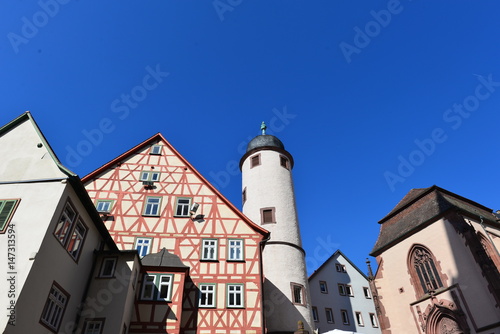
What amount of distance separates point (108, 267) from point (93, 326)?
2.68m

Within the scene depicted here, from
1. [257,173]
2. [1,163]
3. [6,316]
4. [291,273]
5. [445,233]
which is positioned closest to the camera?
[6,316]

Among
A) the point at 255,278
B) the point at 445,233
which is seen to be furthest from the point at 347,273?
the point at 255,278

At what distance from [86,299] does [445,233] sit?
23.6 metres

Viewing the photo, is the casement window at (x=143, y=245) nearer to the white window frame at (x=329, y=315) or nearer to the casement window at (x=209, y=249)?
the casement window at (x=209, y=249)

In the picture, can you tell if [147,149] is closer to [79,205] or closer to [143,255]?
[143,255]

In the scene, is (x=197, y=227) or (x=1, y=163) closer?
(x=1, y=163)

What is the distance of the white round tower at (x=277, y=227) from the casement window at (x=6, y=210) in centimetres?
1539

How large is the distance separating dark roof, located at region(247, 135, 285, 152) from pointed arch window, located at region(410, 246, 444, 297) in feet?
46.1

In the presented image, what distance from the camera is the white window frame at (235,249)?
19.4 meters

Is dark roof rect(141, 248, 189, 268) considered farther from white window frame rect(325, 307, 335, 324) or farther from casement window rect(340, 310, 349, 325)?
casement window rect(340, 310, 349, 325)

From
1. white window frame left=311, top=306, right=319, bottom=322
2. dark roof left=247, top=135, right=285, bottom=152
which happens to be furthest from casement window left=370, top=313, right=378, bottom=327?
dark roof left=247, top=135, right=285, bottom=152

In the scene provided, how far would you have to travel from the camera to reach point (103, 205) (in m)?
20.7

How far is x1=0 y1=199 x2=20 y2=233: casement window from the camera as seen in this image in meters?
11.6

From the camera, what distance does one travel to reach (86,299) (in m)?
14.8
